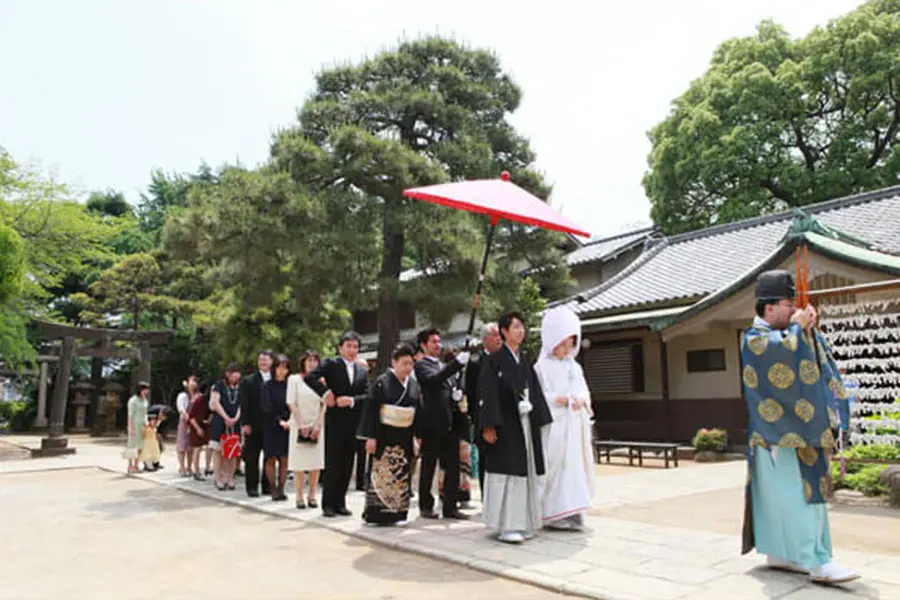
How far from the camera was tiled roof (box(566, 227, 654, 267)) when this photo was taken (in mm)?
19781

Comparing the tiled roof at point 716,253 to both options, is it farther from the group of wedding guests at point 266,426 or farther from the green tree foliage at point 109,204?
the green tree foliage at point 109,204

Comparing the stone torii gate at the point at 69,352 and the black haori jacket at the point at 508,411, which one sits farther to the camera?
the stone torii gate at the point at 69,352

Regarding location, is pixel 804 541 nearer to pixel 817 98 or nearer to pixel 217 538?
pixel 217 538

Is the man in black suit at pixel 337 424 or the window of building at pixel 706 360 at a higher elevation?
the window of building at pixel 706 360

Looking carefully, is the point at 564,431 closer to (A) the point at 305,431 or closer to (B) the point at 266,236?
(A) the point at 305,431

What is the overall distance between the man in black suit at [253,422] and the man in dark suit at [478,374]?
9.68ft

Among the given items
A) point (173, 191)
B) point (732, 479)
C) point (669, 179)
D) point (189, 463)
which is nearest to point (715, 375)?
point (732, 479)

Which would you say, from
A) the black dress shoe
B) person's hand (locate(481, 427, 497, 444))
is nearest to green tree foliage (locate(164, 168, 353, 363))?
the black dress shoe

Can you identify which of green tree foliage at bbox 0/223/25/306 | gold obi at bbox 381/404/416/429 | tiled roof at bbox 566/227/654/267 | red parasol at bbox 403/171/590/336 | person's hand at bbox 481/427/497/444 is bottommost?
person's hand at bbox 481/427/497/444

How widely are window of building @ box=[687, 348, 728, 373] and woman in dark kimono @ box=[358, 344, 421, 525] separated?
896 centimetres

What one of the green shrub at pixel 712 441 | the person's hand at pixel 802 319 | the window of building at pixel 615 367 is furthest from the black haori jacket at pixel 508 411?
the window of building at pixel 615 367

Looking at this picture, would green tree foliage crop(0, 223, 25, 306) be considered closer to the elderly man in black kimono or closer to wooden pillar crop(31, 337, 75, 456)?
wooden pillar crop(31, 337, 75, 456)

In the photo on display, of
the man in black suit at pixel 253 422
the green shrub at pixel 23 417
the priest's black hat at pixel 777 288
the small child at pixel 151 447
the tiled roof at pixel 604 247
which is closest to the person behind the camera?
the priest's black hat at pixel 777 288

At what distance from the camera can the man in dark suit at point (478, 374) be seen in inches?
238
